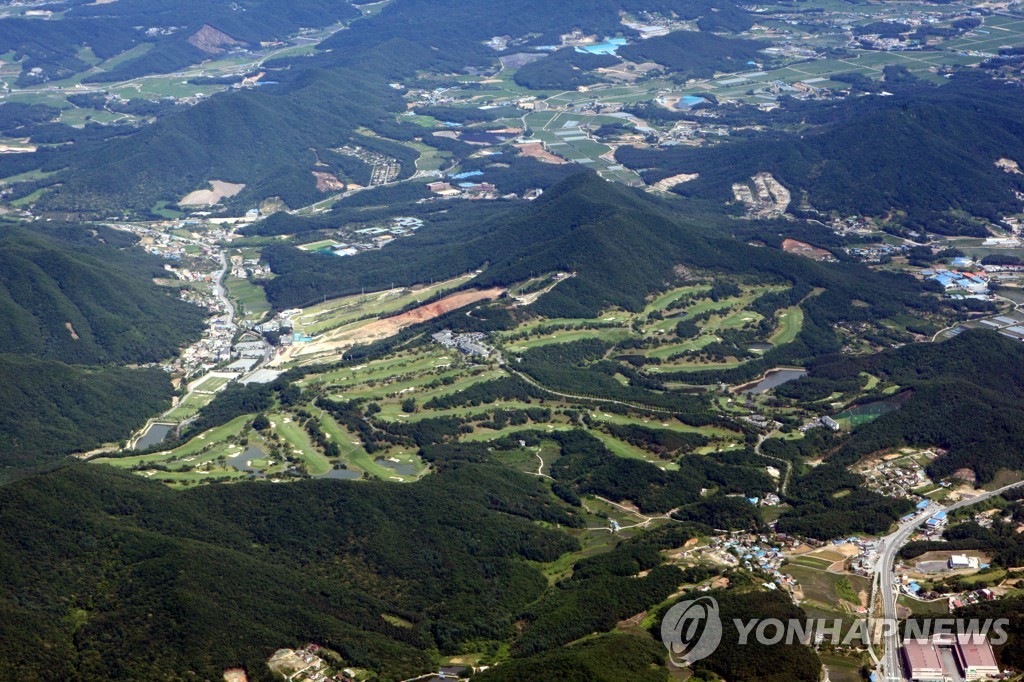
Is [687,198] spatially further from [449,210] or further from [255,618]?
[255,618]

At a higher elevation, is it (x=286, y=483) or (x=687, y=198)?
(x=286, y=483)

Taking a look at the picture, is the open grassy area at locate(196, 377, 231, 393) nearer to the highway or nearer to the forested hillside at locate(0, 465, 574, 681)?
the forested hillside at locate(0, 465, 574, 681)

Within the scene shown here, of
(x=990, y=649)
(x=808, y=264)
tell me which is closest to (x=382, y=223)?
(x=808, y=264)

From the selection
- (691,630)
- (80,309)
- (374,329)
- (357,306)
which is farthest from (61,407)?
(691,630)

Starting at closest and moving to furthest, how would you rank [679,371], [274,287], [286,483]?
[286,483] < [679,371] < [274,287]

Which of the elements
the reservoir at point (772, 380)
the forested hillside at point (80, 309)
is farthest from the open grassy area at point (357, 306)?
the reservoir at point (772, 380)

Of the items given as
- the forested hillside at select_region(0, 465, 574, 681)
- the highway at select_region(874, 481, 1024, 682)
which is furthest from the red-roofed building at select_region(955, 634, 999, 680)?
the forested hillside at select_region(0, 465, 574, 681)
